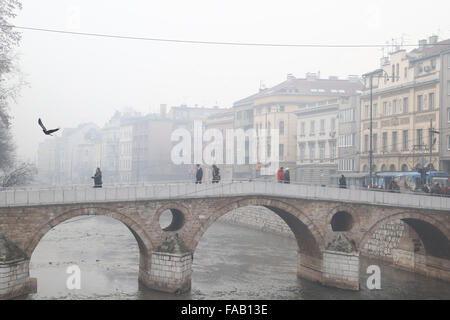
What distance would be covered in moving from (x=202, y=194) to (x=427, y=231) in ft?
44.2

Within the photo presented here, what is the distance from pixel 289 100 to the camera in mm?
64500

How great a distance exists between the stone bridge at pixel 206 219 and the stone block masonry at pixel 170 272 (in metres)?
0.04

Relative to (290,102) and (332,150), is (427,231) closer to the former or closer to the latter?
(332,150)

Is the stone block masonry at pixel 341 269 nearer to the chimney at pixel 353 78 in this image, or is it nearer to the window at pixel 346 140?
the window at pixel 346 140

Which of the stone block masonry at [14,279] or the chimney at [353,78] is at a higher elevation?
the chimney at [353,78]

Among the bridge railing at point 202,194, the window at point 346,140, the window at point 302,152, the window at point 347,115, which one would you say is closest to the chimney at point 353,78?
the window at point 302,152

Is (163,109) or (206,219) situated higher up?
(163,109)

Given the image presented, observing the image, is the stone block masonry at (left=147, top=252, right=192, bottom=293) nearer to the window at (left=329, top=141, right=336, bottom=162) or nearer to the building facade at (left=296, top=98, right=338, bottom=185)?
A: the building facade at (left=296, top=98, right=338, bottom=185)

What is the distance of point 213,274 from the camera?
29266 millimetres

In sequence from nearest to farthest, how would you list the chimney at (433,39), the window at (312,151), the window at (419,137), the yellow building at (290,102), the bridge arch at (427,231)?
the bridge arch at (427,231)
the window at (419,137)
the chimney at (433,39)
the window at (312,151)
the yellow building at (290,102)

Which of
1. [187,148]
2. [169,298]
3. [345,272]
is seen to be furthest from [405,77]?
[187,148]

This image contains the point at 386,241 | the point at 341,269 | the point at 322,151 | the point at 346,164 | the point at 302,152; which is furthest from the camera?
the point at 302,152

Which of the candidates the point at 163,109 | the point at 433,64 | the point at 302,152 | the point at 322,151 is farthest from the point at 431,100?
the point at 163,109

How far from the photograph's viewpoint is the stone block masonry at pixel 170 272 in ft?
80.7
